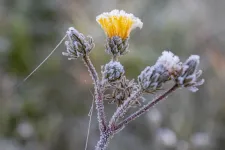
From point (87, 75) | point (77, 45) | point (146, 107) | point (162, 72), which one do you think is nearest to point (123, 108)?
point (146, 107)

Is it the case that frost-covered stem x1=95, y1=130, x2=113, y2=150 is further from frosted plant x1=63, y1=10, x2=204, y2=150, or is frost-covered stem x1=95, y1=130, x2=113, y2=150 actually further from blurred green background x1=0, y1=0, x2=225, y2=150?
blurred green background x1=0, y1=0, x2=225, y2=150

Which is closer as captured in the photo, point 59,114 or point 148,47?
point 59,114

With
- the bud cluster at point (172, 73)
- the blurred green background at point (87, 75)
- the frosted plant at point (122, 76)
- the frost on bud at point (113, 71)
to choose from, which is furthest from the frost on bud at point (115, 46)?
the blurred green background at point (87, 75)

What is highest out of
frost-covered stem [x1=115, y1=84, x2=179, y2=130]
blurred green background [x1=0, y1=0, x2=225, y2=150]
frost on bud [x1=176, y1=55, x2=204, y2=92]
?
blurred green background [x1=0, y1=0, x2=225, y2=150]

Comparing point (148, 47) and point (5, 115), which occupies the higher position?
point (148, 47)

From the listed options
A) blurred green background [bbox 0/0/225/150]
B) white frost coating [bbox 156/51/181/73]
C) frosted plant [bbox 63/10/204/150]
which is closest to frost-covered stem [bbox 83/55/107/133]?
frosted plant [bbox 63/10/204/150]

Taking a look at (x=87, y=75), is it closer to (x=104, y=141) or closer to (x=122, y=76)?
(x=122, y=76)

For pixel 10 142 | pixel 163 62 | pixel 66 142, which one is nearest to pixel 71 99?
pixel 66 142

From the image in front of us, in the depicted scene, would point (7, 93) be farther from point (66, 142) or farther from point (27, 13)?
point (27, 13)
